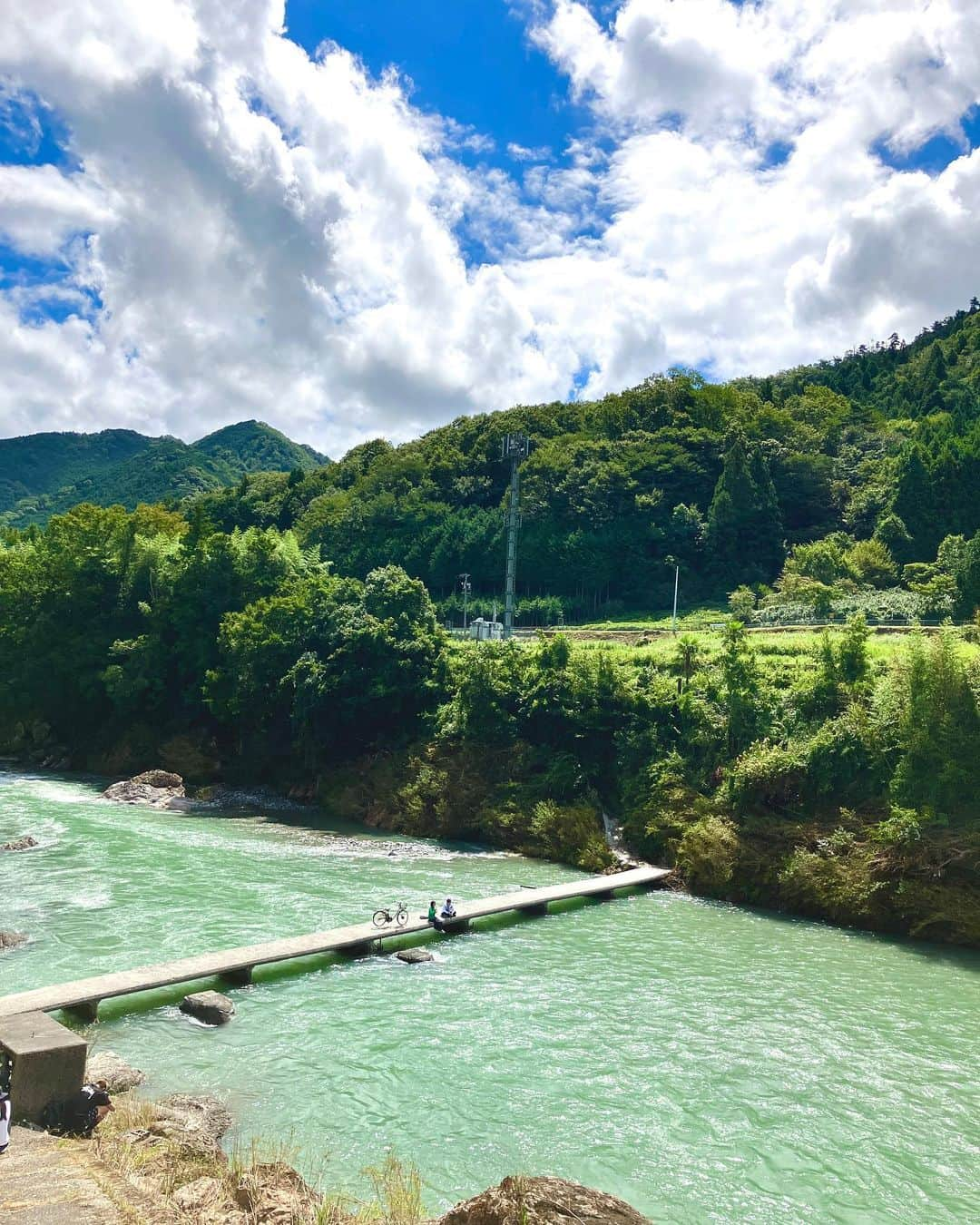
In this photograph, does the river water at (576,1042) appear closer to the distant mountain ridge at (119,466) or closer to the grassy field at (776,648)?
the grassy field at (776,648)

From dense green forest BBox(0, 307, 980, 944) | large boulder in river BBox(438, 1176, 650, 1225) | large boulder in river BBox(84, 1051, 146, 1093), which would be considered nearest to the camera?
large boulder in river BBox(438, 1176, 650, 1225)

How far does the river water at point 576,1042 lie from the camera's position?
12711mm

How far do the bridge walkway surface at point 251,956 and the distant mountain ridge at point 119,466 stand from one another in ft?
425

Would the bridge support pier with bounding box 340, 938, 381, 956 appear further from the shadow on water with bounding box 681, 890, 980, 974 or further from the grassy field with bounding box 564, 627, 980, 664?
the grassy field with bounding box 564, 627, 980, 664

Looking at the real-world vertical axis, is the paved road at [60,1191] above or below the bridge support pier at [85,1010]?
above

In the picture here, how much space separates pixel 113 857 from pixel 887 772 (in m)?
23.6

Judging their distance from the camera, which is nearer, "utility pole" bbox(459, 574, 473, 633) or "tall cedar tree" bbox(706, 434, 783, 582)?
"utility pole" bbox(459, 574, 473, 633)

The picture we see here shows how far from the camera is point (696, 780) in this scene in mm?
31359

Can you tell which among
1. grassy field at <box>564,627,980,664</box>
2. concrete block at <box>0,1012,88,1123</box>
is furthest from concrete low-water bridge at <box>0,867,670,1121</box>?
grassy field at <box>564,627,980,664</box>

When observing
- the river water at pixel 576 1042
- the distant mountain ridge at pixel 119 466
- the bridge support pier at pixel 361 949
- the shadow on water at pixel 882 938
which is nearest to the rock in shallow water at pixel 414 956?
the river water at pixel 576 1042

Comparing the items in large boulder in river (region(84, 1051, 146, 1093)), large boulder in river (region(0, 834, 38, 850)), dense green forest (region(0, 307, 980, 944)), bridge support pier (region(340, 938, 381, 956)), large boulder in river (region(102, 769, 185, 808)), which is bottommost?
large boulder in river (region(84, 1051, 146, 1093))

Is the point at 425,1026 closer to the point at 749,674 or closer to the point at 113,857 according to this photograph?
the point at 113,857

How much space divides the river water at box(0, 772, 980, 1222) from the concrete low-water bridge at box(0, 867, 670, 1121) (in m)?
0.47

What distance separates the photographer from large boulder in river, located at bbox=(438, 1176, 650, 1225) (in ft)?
26.9
